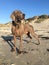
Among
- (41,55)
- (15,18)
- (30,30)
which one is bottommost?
(41,55)

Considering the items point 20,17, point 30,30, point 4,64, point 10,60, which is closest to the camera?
point 4,64

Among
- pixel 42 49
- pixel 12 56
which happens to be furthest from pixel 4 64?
pixel 42 49

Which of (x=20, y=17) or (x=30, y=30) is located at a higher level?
(x=20, y=17)

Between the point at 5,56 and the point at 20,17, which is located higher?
the point at 20,17

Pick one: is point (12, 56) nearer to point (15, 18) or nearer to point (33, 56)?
point (33, 56)

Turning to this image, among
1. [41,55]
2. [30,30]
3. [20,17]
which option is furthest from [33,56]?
[30,30]

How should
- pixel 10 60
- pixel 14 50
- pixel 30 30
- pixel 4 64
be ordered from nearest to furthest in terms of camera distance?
1. pixel 4 64
2. pixel 10 60
3. pixel 14 50
4. pixel 30 30

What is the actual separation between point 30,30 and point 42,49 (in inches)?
74.8

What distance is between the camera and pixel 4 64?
8.38 metres

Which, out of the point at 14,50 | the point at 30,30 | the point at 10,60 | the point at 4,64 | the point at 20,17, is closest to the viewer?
Result: the point at 4,64

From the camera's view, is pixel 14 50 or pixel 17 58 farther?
pixel 14 50

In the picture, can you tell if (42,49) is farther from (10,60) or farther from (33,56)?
(10,60)

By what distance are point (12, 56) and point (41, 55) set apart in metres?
1.37

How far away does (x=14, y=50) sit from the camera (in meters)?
10.9
